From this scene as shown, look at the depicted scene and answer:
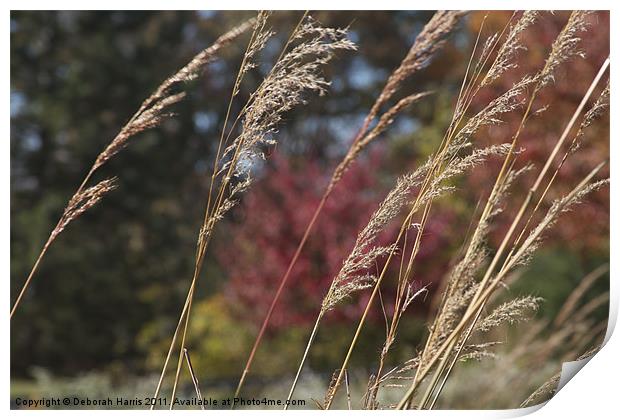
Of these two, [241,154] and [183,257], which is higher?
[241,154]

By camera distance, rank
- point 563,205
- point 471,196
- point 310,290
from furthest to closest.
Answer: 1. point 471,196
2. point 310,290
3. point 563,205

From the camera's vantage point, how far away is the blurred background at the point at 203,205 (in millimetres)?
4660

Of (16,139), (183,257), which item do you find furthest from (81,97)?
(183,257)

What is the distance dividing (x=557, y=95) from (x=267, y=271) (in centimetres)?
221

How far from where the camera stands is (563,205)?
42.4 inches

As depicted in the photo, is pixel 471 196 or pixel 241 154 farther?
pixel 471 196

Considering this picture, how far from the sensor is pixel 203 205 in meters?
6.32

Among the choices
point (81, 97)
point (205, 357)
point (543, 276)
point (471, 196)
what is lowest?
point (205, 357)

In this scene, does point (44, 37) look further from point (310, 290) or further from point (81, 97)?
point (310, 290)

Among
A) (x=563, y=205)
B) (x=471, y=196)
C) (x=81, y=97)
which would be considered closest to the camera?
(x=563, y=205)

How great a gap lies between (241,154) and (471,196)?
4.47 meters

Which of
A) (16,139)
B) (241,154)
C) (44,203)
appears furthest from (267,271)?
(241,154)

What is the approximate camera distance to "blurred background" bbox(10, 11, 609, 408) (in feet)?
15.3

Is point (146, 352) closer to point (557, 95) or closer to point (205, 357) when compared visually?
point (205, 357)
